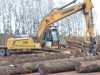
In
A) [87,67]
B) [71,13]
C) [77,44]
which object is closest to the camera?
[87,67]

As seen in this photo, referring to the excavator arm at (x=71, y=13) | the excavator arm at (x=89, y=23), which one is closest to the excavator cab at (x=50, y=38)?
the excavator arm at (x=71, y=13)

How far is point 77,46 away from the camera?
19.2 metres

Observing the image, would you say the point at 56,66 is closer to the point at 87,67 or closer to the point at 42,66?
the point at 42,66

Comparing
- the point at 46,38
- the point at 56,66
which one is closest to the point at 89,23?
the point at 46,38

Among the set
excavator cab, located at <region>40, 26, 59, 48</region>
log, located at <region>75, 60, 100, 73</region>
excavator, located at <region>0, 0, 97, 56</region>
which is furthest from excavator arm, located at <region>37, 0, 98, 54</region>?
log, located at <region>75, 60, 100, 73</region>

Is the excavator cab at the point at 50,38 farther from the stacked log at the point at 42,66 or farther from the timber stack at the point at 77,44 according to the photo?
the stacked log at the point at 42,66

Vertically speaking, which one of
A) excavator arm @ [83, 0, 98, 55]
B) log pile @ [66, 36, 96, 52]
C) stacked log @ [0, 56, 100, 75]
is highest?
excavator arm @ [83, 0, 98, 55]

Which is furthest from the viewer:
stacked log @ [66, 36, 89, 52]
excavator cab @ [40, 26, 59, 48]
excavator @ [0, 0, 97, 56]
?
stacked log @ [66, 36, 89, 52]

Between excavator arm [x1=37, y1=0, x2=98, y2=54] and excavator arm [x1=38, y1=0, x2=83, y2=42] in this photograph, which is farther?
excavator arm [x1=38, y1=0, x2=83, y2=42]

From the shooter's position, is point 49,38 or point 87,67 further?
point 49,38

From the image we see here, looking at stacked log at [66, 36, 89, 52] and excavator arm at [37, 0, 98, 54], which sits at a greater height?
excavator arm at [37, 0, 98, 54]

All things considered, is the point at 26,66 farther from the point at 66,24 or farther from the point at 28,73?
the point at 66,24

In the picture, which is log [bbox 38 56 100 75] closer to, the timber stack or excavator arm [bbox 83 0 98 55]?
excavator arm [bbox 83 0 98 55]

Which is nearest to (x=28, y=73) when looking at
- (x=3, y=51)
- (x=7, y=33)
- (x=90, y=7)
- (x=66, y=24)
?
(x=90, y=7)
